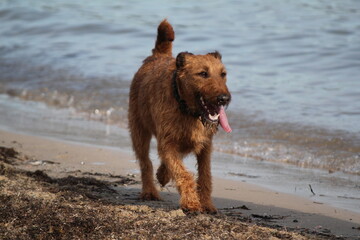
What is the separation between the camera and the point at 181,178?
515 cm

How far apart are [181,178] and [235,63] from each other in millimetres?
8450

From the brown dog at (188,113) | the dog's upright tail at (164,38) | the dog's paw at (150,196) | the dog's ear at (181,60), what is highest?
the dog's upright tail at (164,38)

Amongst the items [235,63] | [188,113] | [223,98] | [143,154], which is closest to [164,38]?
[143,154]

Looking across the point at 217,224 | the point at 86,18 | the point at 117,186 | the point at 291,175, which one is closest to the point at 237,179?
the point at 291,175

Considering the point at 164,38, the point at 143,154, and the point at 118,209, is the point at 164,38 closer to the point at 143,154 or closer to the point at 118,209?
the point at 143,154

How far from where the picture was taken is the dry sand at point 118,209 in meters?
4.27

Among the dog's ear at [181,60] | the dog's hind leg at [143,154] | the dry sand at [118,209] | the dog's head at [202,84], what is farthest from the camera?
the dog's hind leg at [143,154]

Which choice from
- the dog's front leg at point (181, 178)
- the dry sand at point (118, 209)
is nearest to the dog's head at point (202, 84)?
the dog's front leg at point (181, 178)

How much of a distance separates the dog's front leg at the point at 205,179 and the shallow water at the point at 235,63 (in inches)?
75.7

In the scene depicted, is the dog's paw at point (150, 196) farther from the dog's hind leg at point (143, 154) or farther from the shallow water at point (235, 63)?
the shallow water at point (235, 63)

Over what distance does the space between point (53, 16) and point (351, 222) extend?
16.6 meters

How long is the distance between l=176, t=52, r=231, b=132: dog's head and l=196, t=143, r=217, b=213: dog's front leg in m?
0.44

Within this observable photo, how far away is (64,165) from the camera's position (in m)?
7.20

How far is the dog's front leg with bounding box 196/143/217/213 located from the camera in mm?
5383
